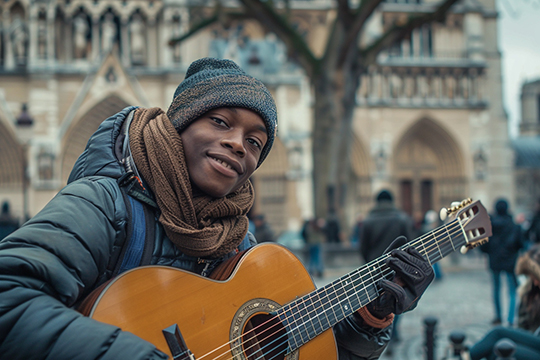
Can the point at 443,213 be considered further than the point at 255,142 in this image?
Yes

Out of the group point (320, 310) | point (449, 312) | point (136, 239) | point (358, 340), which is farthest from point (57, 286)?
point (449, 312)

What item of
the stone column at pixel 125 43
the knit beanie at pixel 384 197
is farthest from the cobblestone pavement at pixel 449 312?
the stone column at pixel 125 43

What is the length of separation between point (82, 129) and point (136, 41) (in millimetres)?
3826

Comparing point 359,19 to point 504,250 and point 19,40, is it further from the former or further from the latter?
point 19,40

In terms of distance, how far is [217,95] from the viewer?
148cm

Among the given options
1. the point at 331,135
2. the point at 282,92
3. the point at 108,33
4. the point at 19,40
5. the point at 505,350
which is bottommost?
the point at 505,350

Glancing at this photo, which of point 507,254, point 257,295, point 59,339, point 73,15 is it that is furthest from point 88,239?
point 73,15

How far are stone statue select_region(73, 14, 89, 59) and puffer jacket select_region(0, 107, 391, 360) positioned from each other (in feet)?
65.0

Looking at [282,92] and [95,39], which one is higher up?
[95,39]

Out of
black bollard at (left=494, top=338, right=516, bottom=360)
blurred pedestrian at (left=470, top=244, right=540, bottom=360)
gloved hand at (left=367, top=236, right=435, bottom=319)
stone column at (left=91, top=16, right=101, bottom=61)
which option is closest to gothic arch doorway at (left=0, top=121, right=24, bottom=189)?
stone column at (left=91, top=16, right=101, bottom=61)

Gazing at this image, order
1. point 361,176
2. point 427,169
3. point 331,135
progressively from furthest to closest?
point 427,169 < point 361,176 < point 331,135

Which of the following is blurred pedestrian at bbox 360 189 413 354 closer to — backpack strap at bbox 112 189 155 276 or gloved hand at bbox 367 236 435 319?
gloved hand at bbox 367 236 435 319

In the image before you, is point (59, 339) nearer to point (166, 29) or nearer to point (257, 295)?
point (257, 295)

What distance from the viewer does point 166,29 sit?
786 inches
